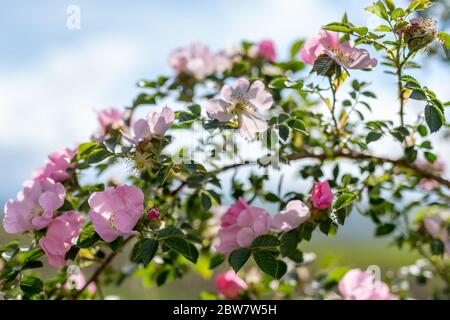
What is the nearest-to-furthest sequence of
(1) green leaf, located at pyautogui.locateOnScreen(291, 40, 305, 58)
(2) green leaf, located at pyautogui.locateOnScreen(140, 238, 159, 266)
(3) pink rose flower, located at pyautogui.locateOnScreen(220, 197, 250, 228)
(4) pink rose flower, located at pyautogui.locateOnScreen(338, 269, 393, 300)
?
(2) green leaf, located at pyautogui.locateOnScreen(140, 238, 159, 266) < (3) pink rose flower, located at pyautogui.locateOnScreen(220, 197, 250, 228) < (4) pink rose flower, located at pyautogui.locateOnScreen(338, 269, 393, 300) < (1) green leaf, located at pyautogui.locateOnScreen(291, 40, 305, 58)

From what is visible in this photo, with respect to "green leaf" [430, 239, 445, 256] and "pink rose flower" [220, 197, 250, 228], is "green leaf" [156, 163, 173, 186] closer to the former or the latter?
"pink rose flower" [220, 197, 250, 228]

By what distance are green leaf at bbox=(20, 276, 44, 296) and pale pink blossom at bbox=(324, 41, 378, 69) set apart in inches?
26.6

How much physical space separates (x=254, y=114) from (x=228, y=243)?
0.82 feet

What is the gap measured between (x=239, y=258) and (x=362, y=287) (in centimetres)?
41

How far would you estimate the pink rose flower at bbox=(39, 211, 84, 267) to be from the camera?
3.43ft

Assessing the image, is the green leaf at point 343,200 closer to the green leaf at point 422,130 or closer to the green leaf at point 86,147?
the green leaf at point 422,130

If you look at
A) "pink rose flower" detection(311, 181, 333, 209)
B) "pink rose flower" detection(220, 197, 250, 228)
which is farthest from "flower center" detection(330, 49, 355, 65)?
"pink rose flower" detection(220, 197, 250, 228)

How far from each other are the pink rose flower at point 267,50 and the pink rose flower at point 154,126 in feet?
2.41

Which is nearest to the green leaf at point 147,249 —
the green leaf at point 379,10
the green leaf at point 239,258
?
the green leaf at point 239,258

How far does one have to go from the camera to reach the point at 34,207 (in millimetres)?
1110

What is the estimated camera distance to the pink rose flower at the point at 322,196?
3.49ft

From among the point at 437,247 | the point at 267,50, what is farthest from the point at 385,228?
the point at 267,50
